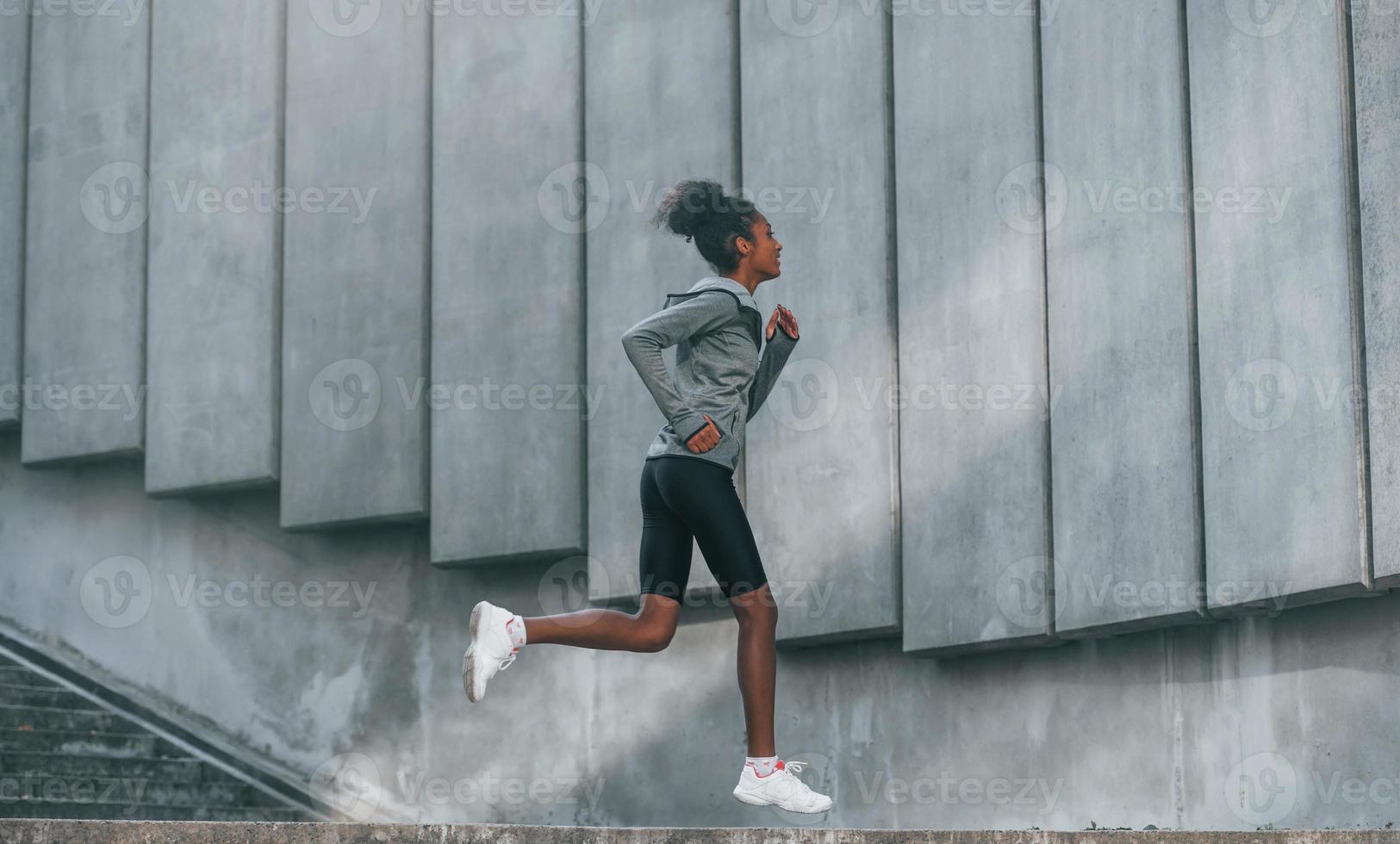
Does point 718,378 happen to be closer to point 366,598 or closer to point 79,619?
point 366,598

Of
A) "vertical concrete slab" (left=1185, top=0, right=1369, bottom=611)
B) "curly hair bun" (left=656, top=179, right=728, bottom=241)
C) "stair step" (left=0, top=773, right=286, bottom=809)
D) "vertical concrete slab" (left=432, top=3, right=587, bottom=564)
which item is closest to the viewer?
"curly hair bun" (left=656, top=179, right=728, bottom=241)

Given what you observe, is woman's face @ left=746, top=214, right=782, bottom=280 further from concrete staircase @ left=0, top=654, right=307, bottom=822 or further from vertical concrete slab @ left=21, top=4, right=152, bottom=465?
vertical concrete slab @ left=21, top=4, right=152, bottom=465

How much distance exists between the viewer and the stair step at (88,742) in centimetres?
972

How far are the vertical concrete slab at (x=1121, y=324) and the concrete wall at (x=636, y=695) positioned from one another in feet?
1.37

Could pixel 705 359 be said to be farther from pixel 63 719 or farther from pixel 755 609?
pixel 63 719

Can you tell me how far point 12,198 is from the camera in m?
12.8

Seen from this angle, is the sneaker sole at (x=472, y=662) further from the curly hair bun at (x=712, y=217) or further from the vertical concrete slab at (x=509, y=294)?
the vertical concrete slab at (x=509, y=294)

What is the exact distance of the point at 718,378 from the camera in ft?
19.0

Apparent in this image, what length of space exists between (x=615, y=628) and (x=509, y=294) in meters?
5.09

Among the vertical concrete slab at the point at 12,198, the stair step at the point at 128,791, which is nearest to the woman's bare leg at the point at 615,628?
the stair step at the point at 128,791

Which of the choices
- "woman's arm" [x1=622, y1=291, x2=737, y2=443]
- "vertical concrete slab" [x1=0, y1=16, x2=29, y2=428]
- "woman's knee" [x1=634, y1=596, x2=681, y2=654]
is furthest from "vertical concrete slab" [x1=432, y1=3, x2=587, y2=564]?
"woman's arm" [x1=622, y1=291, x2=737, y2=443]

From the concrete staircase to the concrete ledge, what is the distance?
4612mm

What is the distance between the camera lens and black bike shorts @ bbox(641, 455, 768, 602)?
562 cm

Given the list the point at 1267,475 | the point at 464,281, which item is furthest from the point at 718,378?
the point at 464,281
